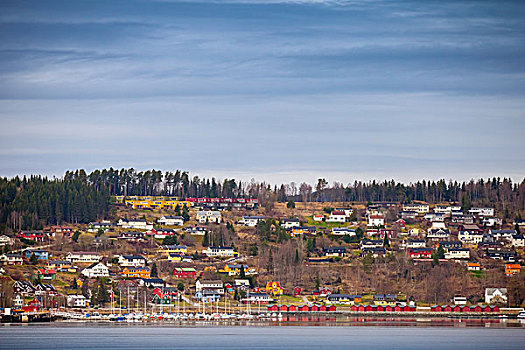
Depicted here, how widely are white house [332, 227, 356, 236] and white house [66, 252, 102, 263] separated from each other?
50.9 meters

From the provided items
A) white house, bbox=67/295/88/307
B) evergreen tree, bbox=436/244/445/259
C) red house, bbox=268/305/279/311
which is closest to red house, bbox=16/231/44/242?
white house, bbox=67/295/88/307

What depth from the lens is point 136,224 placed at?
193 m

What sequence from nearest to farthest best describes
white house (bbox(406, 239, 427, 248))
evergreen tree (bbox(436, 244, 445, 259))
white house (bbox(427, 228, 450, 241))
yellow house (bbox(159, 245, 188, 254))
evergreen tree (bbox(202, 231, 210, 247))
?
1. evergreen tree (bbox(436, 244, 445, 259))
2. yellow house (bbox(159, 245, 188, 254))
3. white house (bbox(406, 239, 427, 248))
4. evergreen tree (bbox(202, 231, 210, 247))
5. white house (bbox(427, 228, 450, 241))

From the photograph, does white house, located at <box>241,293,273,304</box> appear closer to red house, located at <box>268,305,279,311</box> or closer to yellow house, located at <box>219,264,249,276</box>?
red house, located at <box>268,305,279,311</box>

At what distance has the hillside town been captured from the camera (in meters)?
146

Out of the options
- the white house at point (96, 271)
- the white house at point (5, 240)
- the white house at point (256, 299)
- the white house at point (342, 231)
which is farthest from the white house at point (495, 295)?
the white house at point (5, 240)

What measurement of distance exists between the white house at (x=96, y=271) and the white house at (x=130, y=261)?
552 centimetres

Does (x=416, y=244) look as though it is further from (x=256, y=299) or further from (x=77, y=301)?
(x=77, y=301)

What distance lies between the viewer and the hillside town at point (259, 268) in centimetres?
14588

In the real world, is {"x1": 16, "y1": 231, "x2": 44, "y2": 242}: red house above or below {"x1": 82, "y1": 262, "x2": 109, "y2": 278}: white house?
above

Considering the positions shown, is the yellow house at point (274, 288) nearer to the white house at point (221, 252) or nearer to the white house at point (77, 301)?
the white house at point (221, 252)

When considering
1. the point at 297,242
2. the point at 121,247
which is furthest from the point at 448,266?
the point at 121,247

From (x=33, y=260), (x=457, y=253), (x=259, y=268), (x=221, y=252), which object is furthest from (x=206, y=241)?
(x=457, y=253)

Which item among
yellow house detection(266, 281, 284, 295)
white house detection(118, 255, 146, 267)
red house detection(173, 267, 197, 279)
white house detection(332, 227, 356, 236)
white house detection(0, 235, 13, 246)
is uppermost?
white house detection(332, 227, 356, 236)
